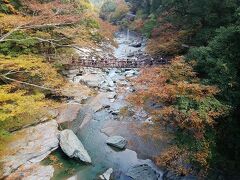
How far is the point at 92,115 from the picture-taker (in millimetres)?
16375

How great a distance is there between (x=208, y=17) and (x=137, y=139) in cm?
803

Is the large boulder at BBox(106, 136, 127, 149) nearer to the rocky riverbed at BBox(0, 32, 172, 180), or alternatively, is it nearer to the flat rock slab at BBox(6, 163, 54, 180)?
the rocky riverbed at BBox(0, 32, 172, 180)

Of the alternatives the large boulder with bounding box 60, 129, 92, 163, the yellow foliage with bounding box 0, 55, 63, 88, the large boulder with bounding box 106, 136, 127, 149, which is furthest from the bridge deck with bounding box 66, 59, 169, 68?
the large boulder with bounding box 60, 129, 92, 163

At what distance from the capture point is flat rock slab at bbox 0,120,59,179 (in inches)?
416

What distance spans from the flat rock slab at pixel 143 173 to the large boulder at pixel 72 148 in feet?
6.48

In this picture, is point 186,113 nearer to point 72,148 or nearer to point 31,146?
point 72,148

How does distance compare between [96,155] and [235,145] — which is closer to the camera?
[235,145]

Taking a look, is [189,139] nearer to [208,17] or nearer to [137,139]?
[137,139]

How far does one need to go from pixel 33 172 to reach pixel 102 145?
3.81 meters

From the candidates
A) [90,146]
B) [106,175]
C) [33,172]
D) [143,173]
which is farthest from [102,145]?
[33,172]

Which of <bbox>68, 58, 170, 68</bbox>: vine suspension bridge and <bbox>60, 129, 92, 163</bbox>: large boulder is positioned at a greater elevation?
<bbox>68, 58, 170, 68</bbox>: vine suspension bridge

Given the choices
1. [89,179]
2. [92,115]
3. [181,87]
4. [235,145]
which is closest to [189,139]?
[181,87]

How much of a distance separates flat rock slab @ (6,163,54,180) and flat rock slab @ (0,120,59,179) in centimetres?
21

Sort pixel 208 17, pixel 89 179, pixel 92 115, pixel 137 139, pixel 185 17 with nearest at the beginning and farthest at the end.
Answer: pixel 89 179 → pixel 137 139 → pixel 208 17 → pixel 92 115 → pixel 185 17
